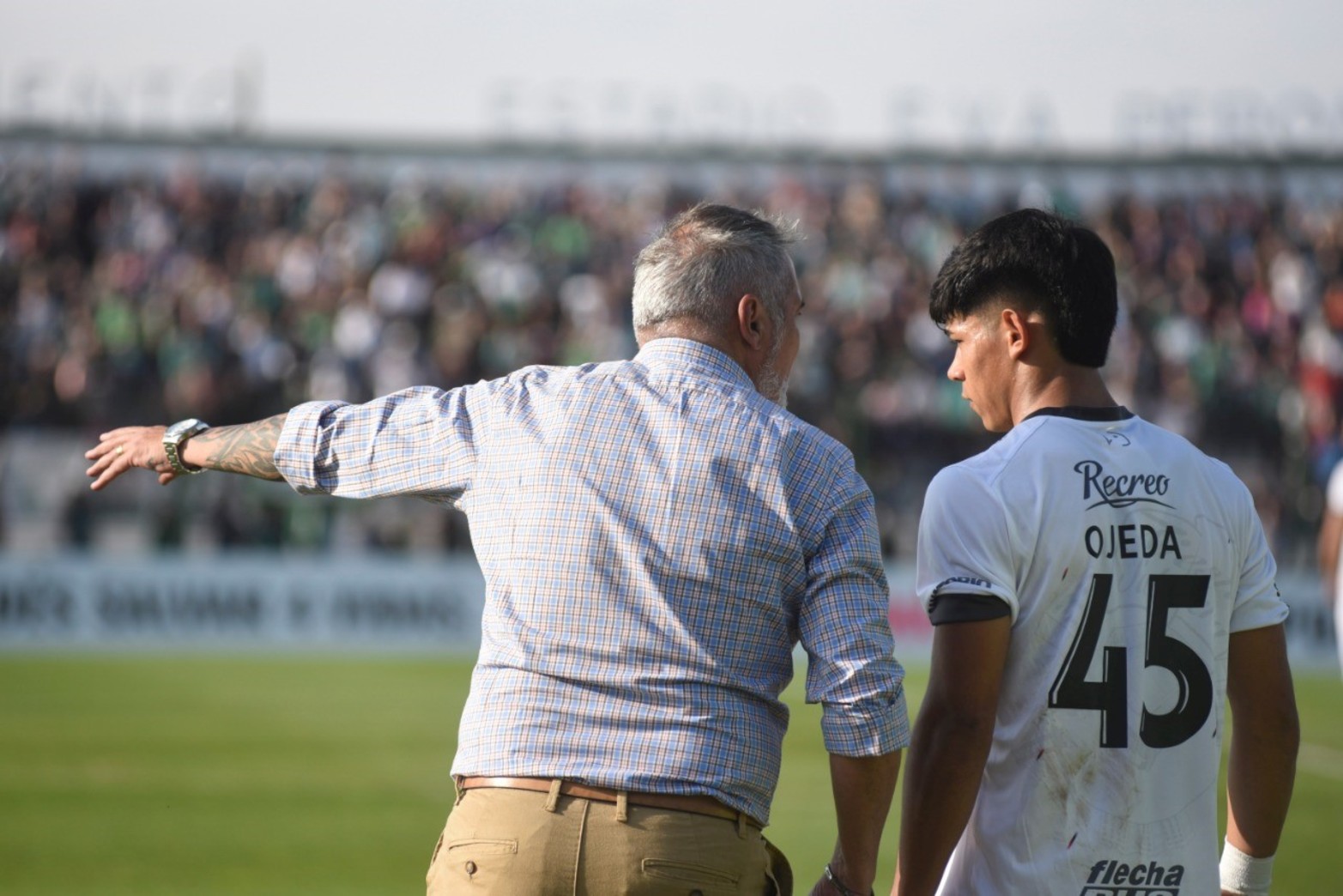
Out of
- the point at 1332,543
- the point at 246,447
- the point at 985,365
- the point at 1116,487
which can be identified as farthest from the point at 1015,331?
the point at 1332,543

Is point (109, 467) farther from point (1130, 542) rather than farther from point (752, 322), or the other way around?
point (1130, 542)

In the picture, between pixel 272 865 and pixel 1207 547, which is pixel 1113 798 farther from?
pixel 272 865

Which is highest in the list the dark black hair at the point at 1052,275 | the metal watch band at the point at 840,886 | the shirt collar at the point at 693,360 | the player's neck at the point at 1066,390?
the dark black hair at the point at 1052,275

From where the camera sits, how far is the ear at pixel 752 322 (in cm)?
304

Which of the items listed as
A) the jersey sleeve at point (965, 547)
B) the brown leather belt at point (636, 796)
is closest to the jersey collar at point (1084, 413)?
the jersey sleeve at point (965, 547)

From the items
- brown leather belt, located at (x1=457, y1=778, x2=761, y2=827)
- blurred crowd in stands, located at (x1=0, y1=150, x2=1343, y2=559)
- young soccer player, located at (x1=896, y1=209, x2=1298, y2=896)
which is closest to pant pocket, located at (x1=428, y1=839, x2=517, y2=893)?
brown leather belt, located at (x1=457, y1=778, x2=761, y2=827)

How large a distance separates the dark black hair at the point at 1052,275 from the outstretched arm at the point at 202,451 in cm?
139

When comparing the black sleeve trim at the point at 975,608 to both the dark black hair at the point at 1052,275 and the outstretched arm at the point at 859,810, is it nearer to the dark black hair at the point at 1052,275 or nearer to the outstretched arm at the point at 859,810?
the outstretched arm at the point at 859,810

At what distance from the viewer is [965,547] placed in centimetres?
267

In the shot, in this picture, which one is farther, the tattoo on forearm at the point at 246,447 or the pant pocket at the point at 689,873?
the tattoo on forearm at the point at 246,447

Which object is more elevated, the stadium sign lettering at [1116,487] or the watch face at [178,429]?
the watch face at [178,429]

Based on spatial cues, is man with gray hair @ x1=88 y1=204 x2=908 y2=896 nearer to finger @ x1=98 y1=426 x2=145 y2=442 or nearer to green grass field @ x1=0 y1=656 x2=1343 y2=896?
finger @ x1=98 y1=426 x2=145 y2=442

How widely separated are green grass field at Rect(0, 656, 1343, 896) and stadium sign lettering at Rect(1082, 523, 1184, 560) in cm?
527

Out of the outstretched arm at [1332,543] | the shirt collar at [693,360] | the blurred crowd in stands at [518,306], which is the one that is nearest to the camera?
the shirt collar at [693,360]
